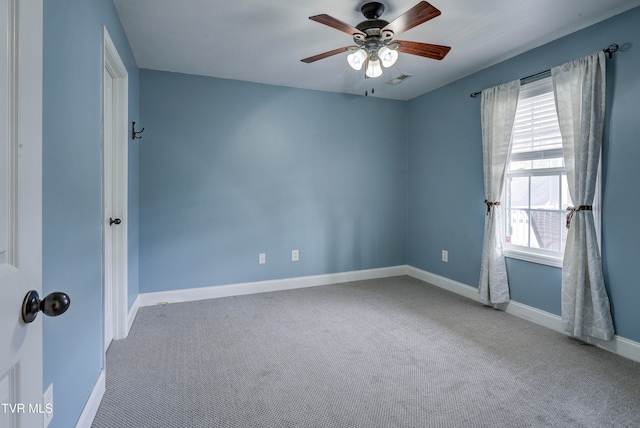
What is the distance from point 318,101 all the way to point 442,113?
5.05ft

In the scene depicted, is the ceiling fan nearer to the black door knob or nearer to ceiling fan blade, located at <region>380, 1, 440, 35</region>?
ceiling fan blade, located at <region>380, 1, 440, 35</region>

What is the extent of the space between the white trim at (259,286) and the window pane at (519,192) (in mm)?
1848

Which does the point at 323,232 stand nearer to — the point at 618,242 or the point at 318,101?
the point at 318,101

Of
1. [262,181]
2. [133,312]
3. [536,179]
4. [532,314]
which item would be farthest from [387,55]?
[133,312]

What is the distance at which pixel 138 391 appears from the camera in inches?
77.8

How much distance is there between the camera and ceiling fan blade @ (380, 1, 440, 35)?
189 centimetres

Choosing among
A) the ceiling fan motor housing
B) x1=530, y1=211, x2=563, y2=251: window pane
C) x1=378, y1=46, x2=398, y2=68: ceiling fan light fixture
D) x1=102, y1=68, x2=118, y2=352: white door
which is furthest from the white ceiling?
x1=530, y1=211, x2=563, y2=251: window pane

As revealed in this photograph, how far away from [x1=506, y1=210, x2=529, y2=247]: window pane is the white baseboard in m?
0.60

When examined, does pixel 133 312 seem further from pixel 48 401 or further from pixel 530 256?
pixel 530 256

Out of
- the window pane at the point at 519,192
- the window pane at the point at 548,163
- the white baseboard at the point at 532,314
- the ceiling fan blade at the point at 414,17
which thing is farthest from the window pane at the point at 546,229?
the ceiling fan blade at the point at 414,17

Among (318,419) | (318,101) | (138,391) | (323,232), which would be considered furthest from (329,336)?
(318,101)

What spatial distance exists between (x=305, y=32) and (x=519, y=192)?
249 centimetres

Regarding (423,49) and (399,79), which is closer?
(423,49)

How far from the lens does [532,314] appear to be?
3.07 metres
